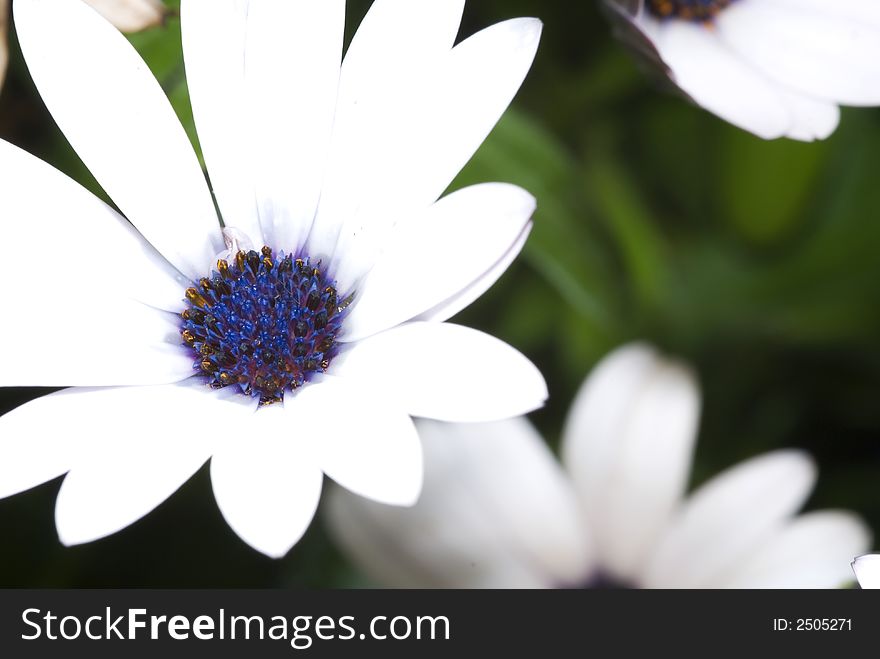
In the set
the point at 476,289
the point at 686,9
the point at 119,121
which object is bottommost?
the point at 476,289

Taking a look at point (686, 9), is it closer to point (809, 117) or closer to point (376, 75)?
point (809, 117)

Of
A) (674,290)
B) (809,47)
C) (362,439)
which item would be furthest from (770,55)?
(362,439)

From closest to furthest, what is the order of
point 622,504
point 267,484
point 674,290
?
1. point 267,484
2. point 622,504
3. point 674,290

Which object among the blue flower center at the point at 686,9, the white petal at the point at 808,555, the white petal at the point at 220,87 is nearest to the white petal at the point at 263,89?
the white petal at the point at 220,87

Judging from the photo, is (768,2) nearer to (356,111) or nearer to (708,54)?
(708,54)

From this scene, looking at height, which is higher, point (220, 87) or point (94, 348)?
point (220, 87)

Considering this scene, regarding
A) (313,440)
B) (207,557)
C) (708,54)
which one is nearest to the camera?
(313,440)

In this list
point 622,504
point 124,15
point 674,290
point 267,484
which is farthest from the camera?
point 674,290

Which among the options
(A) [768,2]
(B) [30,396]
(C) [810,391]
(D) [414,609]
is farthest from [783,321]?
(B) [30,396]
